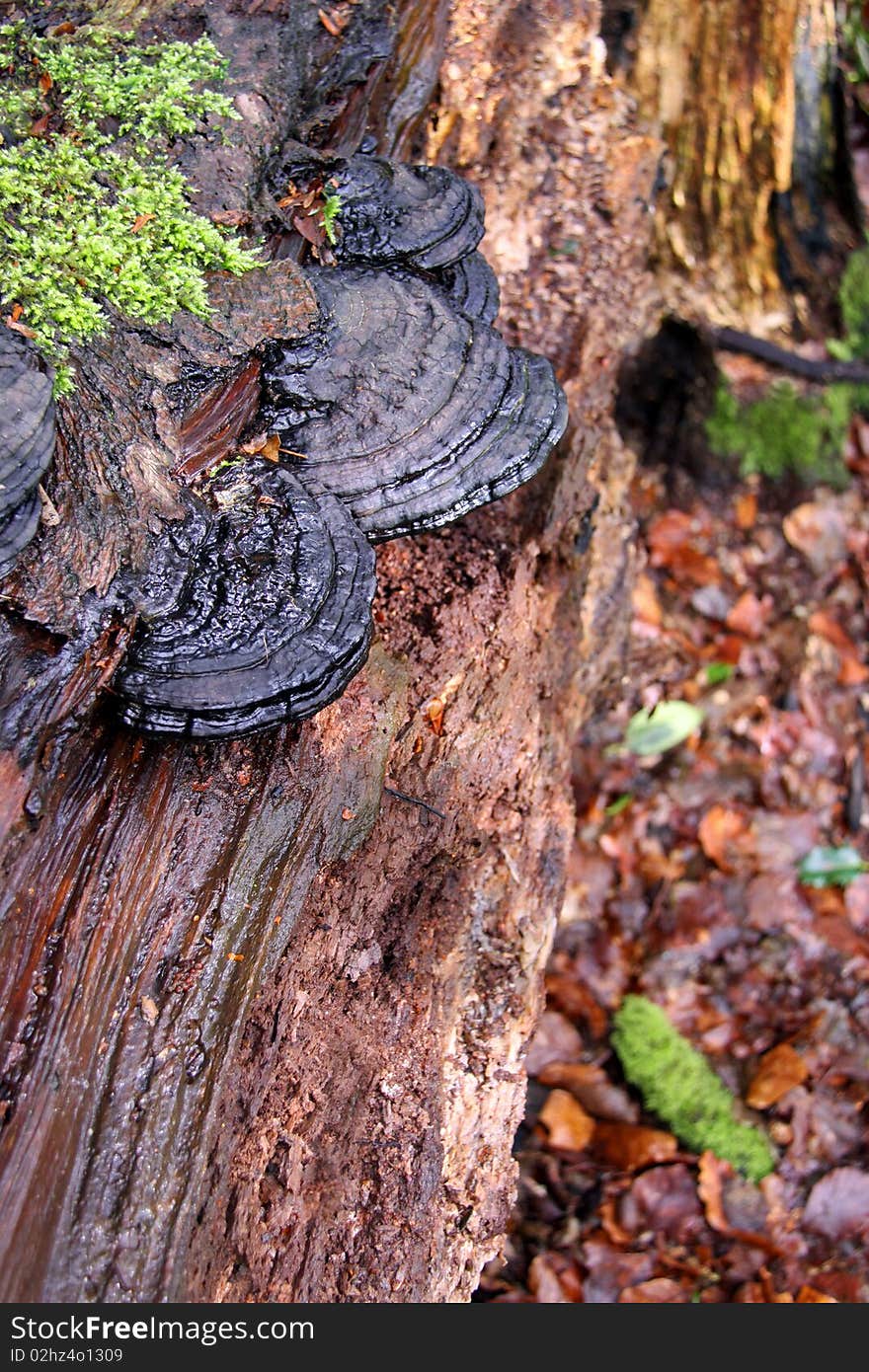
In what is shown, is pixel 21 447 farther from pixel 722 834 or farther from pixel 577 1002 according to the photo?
pixel 722 834

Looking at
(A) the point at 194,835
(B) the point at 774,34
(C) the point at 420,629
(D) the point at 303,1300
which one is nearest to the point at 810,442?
(B) the point at 774,34

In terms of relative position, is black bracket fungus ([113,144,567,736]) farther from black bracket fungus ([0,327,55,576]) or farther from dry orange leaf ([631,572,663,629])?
dry orange leaf ([631,572,663,629])

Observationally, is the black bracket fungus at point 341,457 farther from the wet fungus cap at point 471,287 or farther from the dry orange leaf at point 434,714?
the dry orange leaf at point 434,714

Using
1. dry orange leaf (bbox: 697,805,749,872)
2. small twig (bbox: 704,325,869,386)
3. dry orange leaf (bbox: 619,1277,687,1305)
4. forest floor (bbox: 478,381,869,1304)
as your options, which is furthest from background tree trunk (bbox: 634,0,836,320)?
dry orange leaf (bbox: 619,1277,687,1305)

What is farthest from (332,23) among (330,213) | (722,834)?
(722,834)

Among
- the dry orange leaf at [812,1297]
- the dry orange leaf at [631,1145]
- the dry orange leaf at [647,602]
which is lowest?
the dry orange leaf at [812,1297]

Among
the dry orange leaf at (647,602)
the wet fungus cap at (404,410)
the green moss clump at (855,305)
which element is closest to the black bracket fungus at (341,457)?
the wet fungus cap at (404,410)

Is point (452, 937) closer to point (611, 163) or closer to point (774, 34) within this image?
point (611, 163)
